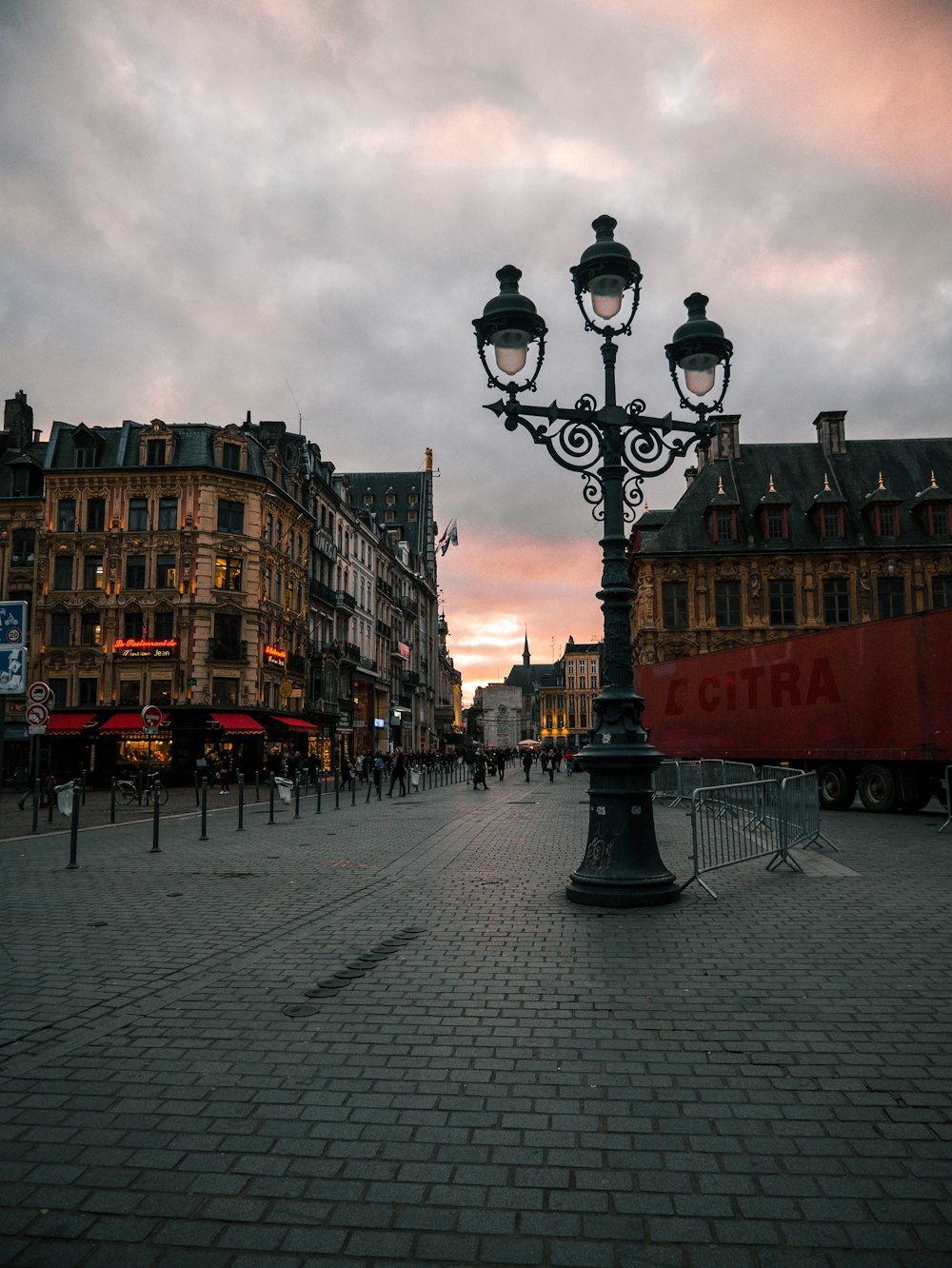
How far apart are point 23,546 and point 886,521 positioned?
144ft

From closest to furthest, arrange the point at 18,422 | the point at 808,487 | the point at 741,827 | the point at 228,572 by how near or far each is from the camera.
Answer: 1. the point at 741,827
2. the point at 228,572
3. the point at 18,422
4. the point at 808,487

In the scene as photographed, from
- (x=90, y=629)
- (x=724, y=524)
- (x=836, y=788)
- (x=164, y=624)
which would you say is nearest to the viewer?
(x=836, y=788)

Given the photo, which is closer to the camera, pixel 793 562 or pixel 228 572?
pixel 228 572

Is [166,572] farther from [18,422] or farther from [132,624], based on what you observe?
[18,422]

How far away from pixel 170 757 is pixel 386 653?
32.0m

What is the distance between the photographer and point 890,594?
159 feet

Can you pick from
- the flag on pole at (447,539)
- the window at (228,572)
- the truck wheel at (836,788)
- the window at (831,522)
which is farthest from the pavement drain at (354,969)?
the flag on pole at (447,539)

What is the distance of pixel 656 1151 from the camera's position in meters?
3.56

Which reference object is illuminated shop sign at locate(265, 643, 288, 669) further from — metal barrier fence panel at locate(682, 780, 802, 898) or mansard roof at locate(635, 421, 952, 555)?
metal barrier fence panel at locate(682, 780, 802, 898)

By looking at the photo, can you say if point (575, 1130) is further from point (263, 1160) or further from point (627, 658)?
point (627, 658)

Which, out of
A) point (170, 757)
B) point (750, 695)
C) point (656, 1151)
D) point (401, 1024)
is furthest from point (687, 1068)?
point (170, 757)

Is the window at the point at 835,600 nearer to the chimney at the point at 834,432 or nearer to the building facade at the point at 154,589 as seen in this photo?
the chimney at the point at 834,432

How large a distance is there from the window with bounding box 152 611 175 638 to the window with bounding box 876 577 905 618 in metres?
36.0

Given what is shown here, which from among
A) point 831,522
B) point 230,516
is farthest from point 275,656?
point 831,522
